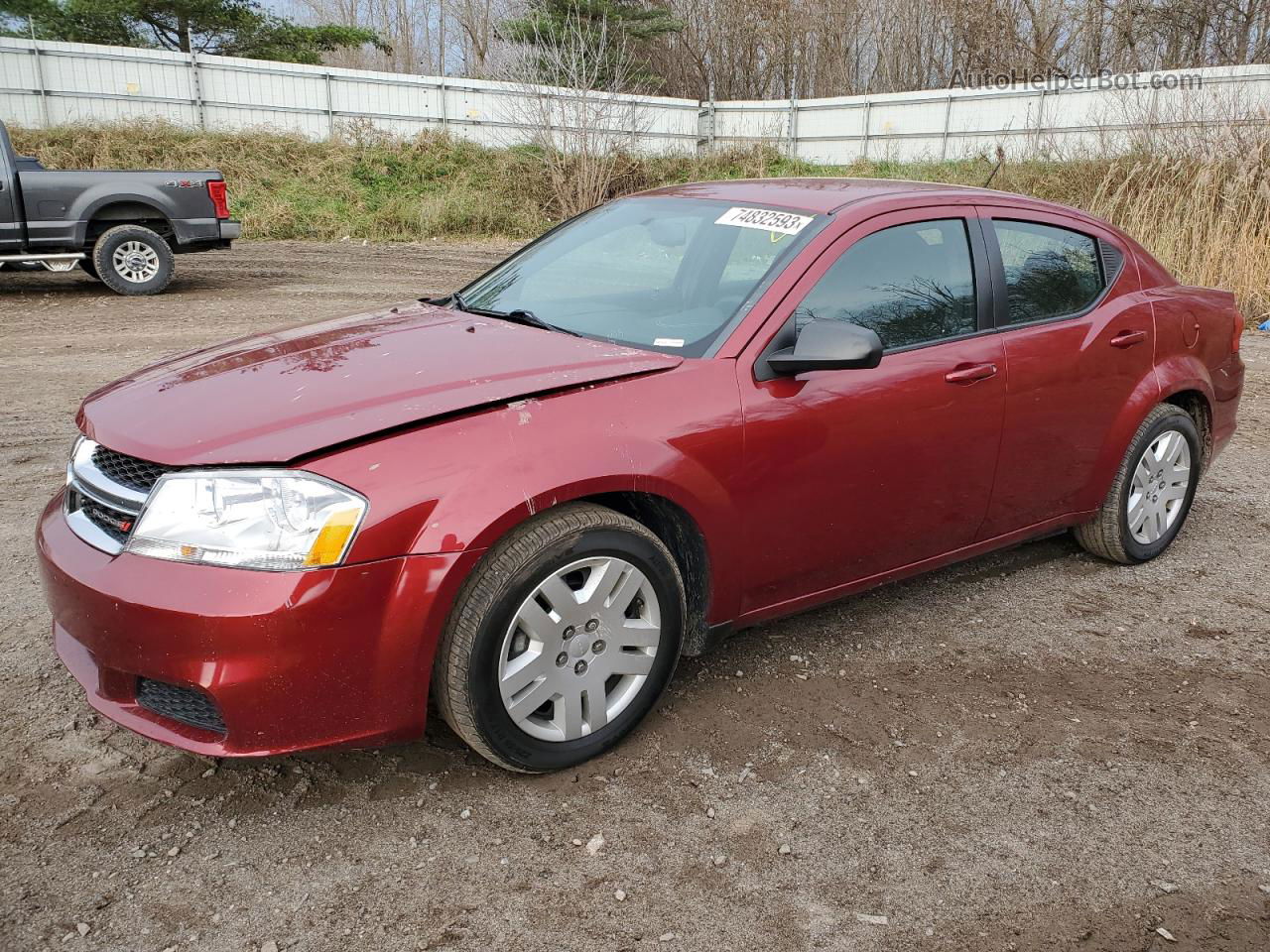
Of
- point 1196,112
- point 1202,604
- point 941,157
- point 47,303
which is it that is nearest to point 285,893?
point 1202,604

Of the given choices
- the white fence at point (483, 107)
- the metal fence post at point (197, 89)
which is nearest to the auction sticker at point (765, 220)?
the white fence at point (483, 107)

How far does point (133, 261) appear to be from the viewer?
12586 millimetres

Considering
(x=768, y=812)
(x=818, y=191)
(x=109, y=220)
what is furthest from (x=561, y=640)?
(x=109, y=220)

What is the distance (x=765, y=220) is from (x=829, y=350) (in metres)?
0.74

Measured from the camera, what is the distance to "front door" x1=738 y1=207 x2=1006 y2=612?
328 centimetres

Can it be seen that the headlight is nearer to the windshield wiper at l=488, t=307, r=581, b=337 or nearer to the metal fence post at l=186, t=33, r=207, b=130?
the windshield wiper at l=488, t=307, r=581, b=337

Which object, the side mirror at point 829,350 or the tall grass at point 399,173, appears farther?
the tall grass at point 399,173

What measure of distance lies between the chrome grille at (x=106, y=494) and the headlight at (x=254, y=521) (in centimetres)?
13

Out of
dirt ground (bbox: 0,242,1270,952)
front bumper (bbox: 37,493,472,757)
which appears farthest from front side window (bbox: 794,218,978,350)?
front bumper (bbox: 37,493,472,757)

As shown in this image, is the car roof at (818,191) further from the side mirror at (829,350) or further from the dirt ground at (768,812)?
the dirt ground at (768,812)

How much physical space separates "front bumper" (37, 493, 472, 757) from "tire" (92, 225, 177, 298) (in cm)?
1096

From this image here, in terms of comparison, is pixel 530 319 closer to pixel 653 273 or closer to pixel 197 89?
pixel 653 273

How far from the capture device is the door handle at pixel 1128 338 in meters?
4.25

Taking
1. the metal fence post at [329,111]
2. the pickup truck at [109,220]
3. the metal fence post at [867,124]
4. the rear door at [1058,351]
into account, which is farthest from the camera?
the metal fence post at [867,124]
